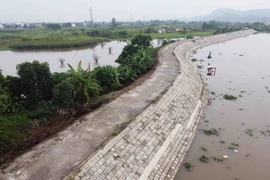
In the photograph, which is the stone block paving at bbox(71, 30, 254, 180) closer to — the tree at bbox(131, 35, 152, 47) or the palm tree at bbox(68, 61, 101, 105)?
the palm tree at bbox(68, 61, 101, 105)

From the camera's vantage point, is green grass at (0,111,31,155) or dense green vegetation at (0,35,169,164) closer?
green grass at (0,111,31,155)

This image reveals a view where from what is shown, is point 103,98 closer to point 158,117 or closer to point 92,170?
point 158,117

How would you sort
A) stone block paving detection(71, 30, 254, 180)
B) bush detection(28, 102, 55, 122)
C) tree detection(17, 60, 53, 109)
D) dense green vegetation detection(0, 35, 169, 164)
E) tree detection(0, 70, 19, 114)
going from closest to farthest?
stone block paving detection(71, 30, 254, 180) < dense green vegetation detection(0, 35, 169, 164) < tree detection(0, 70, 19, 114) < bush detection(28, 102, 55, 122) < tree detection(17, 60, 53, 109)

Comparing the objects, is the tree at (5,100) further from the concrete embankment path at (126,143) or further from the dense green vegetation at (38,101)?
the concrete embankment path at (126,143)

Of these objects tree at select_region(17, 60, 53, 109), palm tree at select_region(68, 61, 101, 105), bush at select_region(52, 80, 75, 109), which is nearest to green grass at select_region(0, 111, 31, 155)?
tree at select_region(17, 60, 53, 109)

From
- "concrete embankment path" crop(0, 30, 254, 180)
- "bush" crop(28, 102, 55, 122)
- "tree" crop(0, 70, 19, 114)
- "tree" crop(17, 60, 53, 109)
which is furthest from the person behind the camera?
"tree" crop(17, 60, 53, 109)

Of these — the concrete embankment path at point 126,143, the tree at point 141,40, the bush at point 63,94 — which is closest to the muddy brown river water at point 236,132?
the concrete embankment path at point 126,143

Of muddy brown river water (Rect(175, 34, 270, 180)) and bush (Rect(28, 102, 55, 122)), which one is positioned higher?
bush (Rect(28, 102, 55, 122))

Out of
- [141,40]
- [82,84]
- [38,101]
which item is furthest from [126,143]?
[141,40]

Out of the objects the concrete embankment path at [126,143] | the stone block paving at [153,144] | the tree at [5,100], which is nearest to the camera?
the concrete embankment path at [126,143]
